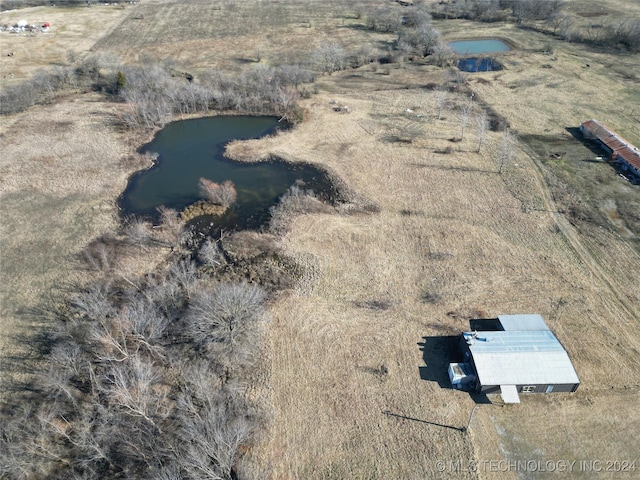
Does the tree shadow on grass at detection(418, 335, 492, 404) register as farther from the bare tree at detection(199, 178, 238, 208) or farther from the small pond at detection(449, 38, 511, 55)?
the small pond at detection(449, 38, 511, 55)

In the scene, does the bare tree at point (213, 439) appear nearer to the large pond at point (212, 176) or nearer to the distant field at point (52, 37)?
the large pond at point (212, 176)

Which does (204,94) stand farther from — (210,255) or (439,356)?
(439,356)

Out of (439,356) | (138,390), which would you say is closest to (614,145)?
(439,356)

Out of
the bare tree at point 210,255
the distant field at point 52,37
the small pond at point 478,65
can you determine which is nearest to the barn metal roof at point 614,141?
the small pond at point 478,65

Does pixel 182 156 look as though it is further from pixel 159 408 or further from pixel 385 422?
pixel 385 422

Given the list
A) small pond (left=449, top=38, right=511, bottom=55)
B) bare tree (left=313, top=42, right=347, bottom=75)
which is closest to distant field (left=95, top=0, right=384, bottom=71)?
bare tree (left=313, top=42, right=347, bottom=75)

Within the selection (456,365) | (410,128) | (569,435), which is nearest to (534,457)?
(569,435)
